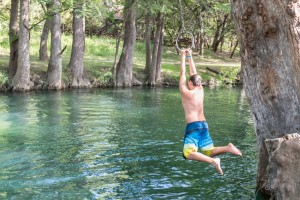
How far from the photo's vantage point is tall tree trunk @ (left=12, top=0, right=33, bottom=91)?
26.0 m

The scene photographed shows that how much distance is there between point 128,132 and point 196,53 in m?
35.0

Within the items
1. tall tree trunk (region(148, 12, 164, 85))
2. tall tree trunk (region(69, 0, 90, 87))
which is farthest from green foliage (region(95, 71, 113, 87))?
tall tree trunk (region(148, 12, 164, 85))

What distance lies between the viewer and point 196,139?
853 centimetres

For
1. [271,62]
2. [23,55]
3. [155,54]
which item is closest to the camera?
[271,62]

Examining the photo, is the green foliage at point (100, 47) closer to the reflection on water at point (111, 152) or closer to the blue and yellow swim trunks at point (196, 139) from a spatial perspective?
the reflection on water at point (111, 152)

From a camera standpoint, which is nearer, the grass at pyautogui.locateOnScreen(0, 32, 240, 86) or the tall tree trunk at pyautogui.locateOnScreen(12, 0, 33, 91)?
the tall tree trunk at pyautogui.locateOnScreen(12, 0, 33, 91)

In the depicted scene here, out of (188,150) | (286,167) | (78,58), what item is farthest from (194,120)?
(78,58)

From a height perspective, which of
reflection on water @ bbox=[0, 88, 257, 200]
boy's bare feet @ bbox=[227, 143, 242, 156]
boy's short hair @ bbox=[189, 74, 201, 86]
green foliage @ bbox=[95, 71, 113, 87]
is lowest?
reflection on water @ bbox=[0, 88, 257, 200]

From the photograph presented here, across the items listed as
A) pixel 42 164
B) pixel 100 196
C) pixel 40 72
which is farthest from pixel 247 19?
pixel 40 72

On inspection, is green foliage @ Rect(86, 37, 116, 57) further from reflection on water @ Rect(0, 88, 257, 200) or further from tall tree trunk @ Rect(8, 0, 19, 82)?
reflection on water @ Rect(0, 88, 257, 200)

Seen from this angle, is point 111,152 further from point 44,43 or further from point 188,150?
point 44,43

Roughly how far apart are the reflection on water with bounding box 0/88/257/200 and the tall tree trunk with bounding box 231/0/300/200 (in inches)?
70.1

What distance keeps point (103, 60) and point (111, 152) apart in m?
24.4

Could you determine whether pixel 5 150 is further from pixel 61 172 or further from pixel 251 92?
pixel 251 92
